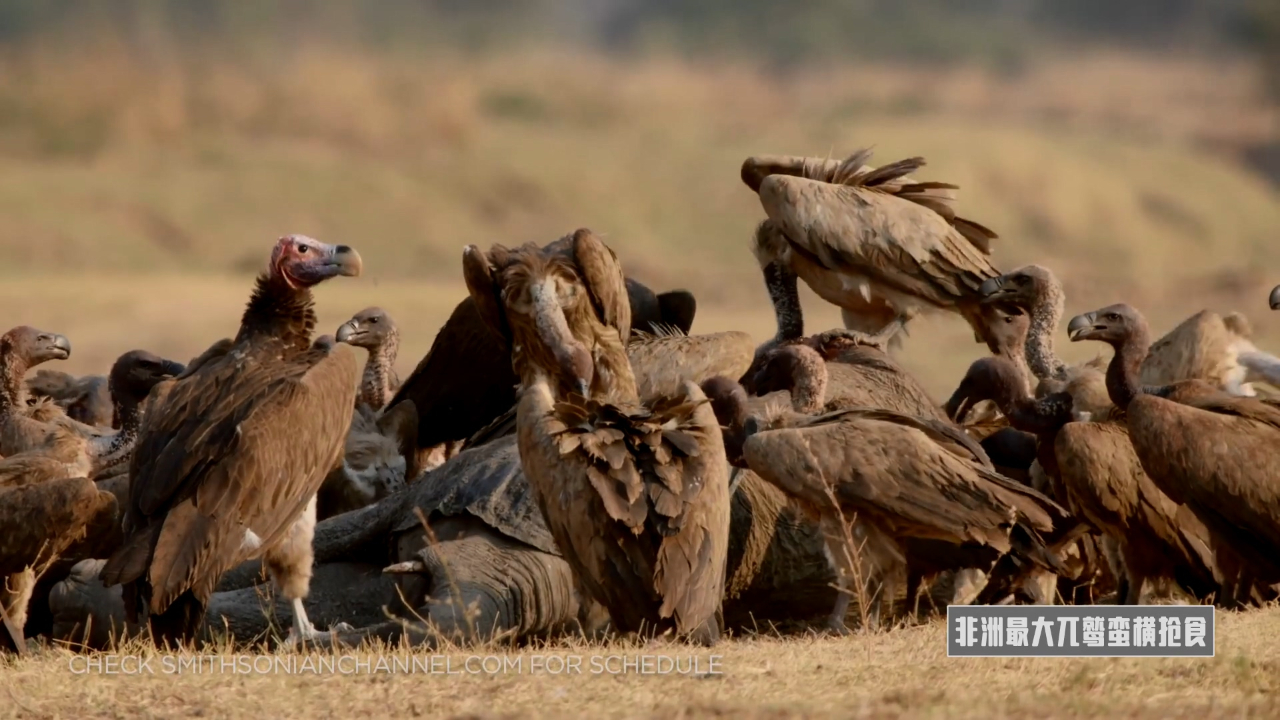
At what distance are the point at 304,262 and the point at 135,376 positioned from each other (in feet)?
7.52

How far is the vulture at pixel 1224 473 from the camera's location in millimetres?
7473

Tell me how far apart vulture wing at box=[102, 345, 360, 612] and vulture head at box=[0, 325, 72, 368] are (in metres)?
2.23

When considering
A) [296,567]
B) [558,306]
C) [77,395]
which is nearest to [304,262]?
[296,567]

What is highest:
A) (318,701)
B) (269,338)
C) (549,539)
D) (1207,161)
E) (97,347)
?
(1207,161)

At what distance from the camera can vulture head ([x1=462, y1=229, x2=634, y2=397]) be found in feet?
27.9

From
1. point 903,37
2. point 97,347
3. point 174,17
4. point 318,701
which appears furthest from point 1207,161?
point 318,701

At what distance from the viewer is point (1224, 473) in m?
7.48

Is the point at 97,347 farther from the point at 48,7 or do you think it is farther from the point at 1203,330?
the point at 1203,330

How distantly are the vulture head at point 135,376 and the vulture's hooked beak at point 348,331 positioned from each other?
736mm

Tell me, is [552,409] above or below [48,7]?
below

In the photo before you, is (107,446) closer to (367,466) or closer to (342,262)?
(367,466)

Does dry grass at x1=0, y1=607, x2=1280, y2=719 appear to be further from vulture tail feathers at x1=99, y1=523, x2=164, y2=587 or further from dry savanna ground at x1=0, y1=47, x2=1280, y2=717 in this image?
dry savanna ground at x1=0, y1=47, x2=1280, y2=717

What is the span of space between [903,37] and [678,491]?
2592 cm

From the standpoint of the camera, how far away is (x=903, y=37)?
104ft
